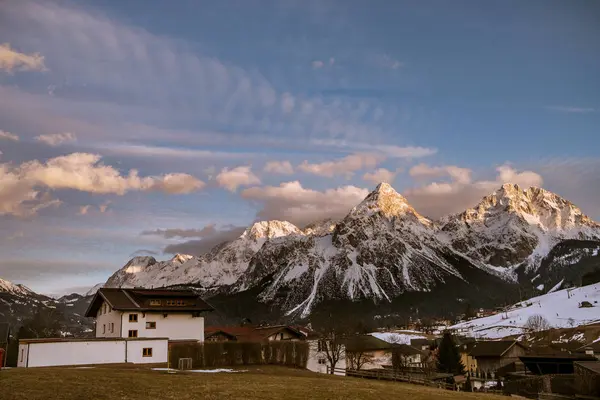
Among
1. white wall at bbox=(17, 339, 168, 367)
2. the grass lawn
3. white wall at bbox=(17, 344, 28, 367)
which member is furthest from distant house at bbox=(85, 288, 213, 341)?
the grass lawn

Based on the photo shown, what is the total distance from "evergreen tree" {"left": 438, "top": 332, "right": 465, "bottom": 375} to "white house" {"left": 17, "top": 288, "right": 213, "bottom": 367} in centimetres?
4807

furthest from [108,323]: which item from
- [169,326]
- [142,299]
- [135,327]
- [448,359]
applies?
[448,359]

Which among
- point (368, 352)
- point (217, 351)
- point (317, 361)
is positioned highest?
point (217, 351)

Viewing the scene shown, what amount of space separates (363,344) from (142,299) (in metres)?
41.2

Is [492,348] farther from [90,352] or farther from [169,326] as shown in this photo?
[90,352]

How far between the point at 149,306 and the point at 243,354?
48.4 ft

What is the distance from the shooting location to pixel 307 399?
31.2 m

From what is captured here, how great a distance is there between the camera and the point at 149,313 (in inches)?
3044

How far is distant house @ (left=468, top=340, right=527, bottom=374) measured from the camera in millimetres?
121938

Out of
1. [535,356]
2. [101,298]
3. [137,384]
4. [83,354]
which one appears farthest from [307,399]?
[535,356]

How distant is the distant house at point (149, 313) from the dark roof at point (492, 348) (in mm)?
70307

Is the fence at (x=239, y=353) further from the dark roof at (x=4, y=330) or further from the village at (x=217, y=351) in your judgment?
the dark roof at (x=4, y=330)

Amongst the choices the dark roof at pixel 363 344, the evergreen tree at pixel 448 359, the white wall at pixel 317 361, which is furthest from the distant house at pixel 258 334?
the evergreen tree at pixel 448 359

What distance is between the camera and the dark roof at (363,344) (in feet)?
320
